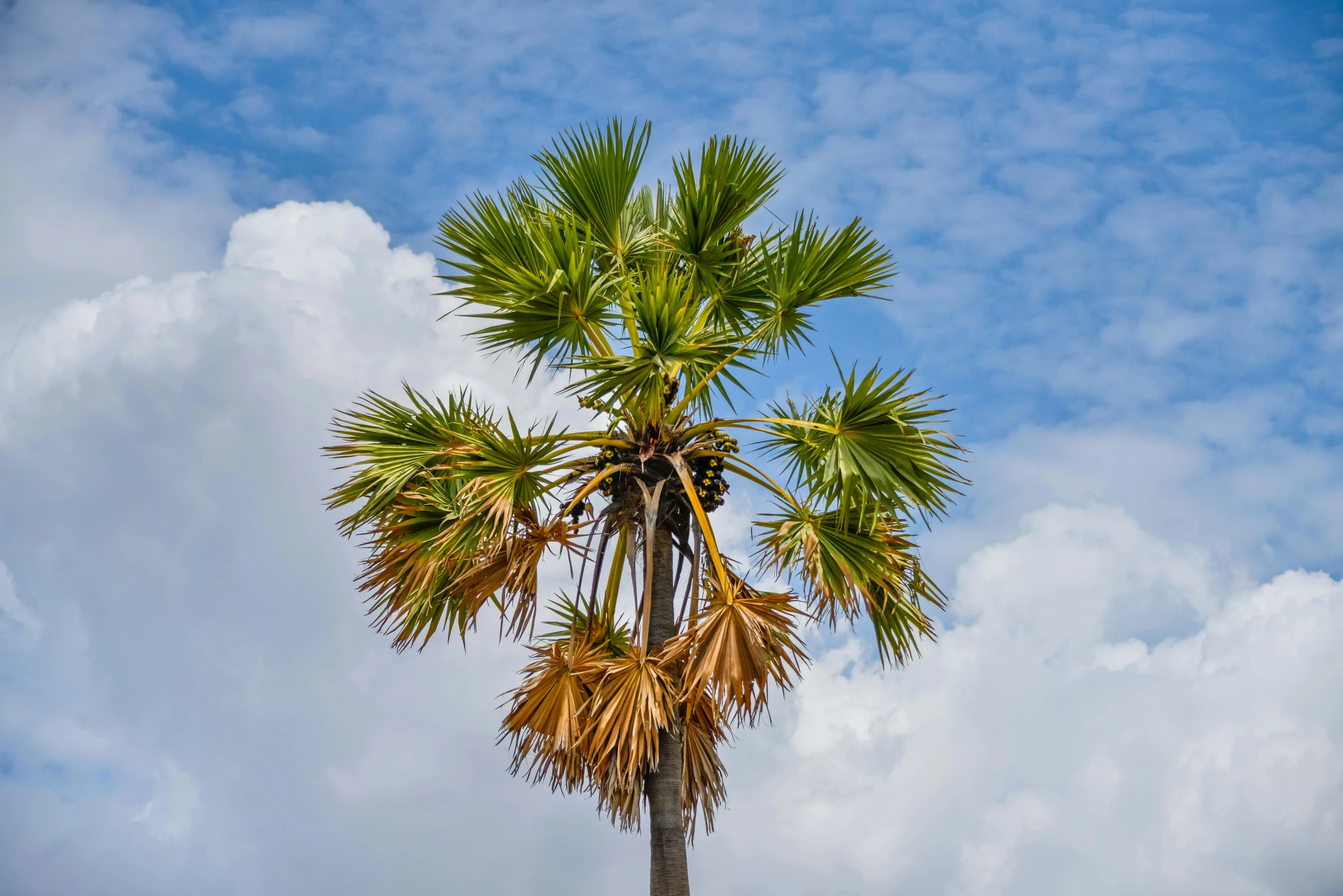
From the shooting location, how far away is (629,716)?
29.9 feet

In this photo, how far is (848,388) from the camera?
31.7 feet

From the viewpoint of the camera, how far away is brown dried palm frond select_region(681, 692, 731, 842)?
33.5 feet

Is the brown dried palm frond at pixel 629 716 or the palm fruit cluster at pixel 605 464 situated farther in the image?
the palm fruit cluster at pixel 605 464

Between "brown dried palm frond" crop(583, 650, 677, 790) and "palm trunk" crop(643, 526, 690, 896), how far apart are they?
141mm

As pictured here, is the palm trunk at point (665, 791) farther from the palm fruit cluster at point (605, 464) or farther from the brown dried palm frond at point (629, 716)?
the palm fruit cluster at point (605, 464)

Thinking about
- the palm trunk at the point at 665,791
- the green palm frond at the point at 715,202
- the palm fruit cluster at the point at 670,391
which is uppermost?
the green palm frond at the point at 715,202

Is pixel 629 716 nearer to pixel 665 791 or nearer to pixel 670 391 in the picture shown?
pixel 665 791

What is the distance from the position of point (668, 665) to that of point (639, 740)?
64 cm

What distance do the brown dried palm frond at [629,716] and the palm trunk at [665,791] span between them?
0.14 m

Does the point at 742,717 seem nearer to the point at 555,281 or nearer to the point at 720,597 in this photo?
the point at 720,597

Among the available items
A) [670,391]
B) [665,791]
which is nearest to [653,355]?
[670,391]

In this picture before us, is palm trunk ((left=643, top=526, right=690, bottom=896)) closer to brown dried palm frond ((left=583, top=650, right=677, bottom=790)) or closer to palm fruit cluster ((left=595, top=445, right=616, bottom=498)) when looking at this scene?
brown dried palm frond ((left=583, top=650, right=677, bottom=790))

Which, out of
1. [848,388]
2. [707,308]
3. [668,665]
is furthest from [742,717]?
[707,308]

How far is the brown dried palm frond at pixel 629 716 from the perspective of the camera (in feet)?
29.8
